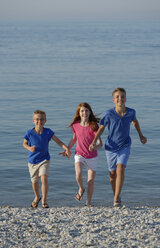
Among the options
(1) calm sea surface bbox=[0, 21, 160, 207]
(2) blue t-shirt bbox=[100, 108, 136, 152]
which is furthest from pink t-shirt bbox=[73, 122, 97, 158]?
(1) calm sea surface bbox=[0, 21, 160, 207]

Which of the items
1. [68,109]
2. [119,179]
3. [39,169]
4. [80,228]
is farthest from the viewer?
[68,109]

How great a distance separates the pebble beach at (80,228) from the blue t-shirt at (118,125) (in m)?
0.99

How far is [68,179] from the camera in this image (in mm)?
10422

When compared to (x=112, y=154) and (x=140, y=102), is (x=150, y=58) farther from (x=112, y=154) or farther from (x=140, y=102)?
(x=112, y=154)

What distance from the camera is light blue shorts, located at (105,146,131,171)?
278 inches

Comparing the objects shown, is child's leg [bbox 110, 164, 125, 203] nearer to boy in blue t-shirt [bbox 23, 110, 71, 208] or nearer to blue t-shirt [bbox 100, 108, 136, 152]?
blue t-shirt [bbox 100, 108, 136, 152]

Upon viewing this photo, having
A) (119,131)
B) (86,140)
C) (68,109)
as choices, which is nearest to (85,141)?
(86,140)

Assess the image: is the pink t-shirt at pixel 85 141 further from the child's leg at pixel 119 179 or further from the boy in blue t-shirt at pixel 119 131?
the child's leg at pixel 119 179

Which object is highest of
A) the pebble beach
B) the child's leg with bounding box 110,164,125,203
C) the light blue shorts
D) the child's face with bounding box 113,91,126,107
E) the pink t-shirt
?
the child's face with bounding box 113,91,126,107

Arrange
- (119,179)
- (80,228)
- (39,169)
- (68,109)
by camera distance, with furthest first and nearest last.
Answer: (68,109) < (39,169) < (119,179) < (80,228)

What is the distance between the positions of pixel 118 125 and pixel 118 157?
1.58ft

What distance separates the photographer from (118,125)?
7062 millimetres

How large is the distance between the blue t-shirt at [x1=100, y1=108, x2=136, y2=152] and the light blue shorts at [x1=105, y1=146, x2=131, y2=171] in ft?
0.20

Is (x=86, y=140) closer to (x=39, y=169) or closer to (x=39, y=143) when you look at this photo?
(x=39, y=143)
